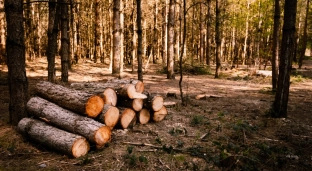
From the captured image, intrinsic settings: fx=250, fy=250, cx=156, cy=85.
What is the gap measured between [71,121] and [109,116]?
2.73 feet

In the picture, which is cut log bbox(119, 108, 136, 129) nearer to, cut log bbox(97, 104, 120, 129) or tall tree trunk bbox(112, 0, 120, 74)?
cut log bbox(97, 104, 120, 129)

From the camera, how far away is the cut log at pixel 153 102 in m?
6.61

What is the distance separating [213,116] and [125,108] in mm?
2845

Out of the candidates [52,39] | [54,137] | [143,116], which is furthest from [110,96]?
[52,39]

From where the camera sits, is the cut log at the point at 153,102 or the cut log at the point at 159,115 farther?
the cut log at the point at 159,115

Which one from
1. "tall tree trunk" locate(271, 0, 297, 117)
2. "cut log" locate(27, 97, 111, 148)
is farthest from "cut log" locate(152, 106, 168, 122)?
"tall tree trunk" locate(271, 0, 297, 117)

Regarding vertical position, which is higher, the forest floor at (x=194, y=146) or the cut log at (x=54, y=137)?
the cut log at (x=54, y=137)

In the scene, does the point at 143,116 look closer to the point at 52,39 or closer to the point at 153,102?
the point at 153,102

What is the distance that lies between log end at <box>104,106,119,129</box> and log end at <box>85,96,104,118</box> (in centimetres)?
19

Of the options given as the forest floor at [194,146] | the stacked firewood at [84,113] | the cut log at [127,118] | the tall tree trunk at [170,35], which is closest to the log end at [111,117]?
the stacked firewood at [84,113]

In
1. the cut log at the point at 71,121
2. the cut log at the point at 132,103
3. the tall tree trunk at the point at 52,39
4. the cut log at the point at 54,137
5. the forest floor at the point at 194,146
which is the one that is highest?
the tall tree trunk at the point at 52,39

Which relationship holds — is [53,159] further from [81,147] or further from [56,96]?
[56,96]

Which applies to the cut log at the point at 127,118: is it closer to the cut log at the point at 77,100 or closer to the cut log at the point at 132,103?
the cut log at the point at 132,103

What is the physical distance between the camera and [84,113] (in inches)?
216
